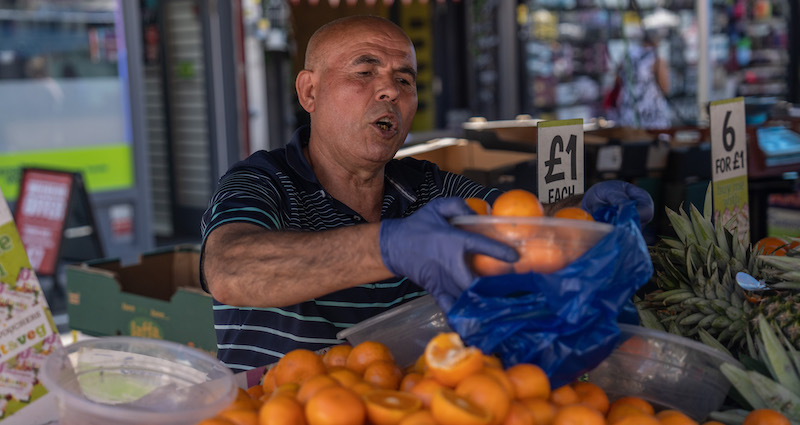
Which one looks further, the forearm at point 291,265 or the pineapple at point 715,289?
the pineapple at point 715,289

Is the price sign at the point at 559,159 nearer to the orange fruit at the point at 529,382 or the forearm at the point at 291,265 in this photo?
the forearm at the point at 291,265

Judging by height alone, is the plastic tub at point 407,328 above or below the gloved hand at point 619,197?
below

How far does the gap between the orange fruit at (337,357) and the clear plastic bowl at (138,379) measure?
0.25m

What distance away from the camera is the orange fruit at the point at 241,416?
4.53 feet

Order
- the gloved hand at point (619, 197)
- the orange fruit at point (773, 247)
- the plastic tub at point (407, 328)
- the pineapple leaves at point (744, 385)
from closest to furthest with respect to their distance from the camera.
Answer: the pineapple leaves at point (744, 385), the plastic tub at point (407, 328), the gloved hand at point (619, 197), the orange fruit at point (773, 247)

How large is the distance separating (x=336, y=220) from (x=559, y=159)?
2.89 feet

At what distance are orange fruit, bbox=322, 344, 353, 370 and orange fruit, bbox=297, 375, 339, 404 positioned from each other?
0.23 m

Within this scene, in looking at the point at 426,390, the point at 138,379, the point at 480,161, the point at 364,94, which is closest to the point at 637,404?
the point at 426,390

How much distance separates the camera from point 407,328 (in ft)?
6.04

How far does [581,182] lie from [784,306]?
3.84 feet

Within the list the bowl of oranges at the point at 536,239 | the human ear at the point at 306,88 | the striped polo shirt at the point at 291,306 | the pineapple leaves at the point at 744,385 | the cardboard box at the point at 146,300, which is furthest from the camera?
the cardboard box at the point at 146,300

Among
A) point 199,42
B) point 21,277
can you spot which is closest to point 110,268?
point 21,277

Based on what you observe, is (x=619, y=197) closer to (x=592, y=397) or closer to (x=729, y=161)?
(x=592, y=397)

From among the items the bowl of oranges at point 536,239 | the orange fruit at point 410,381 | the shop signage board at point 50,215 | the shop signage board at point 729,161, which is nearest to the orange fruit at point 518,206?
the bowl of oranges at point 536,239
